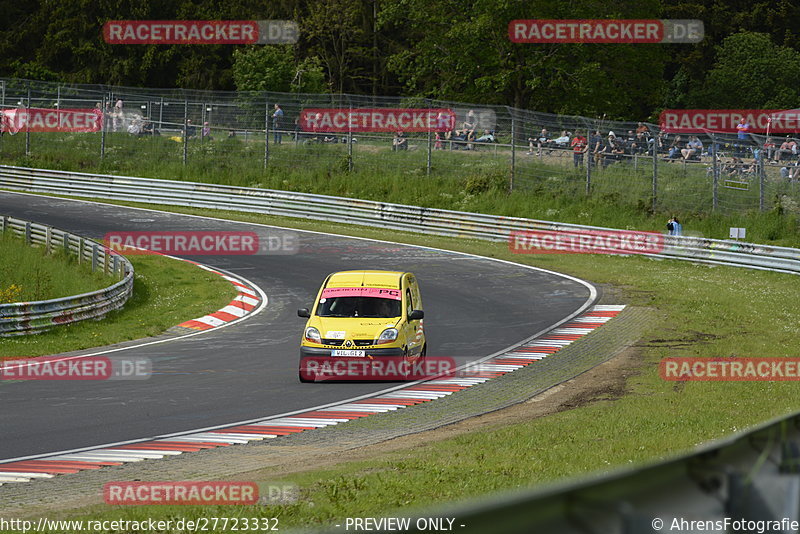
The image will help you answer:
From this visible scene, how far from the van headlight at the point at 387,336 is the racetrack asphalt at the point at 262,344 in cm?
75

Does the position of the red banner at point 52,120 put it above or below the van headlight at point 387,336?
above

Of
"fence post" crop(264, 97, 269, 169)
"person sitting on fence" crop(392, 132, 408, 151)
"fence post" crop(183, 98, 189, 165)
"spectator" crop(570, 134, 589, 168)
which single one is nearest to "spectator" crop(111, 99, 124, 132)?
"fence post" crop(183, 98, 189, 165)

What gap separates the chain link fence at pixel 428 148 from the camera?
34719mm

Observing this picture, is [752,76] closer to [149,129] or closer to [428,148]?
[428,148]

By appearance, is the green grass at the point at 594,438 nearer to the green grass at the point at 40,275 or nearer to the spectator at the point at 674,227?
the spectator at the point at 674,227

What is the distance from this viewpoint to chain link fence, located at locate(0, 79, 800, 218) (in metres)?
34.7

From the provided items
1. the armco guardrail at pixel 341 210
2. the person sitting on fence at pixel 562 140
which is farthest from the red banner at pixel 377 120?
the person sitting on fence at pixel 562 140

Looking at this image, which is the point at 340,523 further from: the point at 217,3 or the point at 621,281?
the point at 217,3

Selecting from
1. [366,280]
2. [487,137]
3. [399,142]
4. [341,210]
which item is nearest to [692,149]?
[487,137]

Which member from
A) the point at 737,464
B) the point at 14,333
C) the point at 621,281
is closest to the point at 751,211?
the point at 621,281

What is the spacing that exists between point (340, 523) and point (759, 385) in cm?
942

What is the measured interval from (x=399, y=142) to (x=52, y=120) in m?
16.9

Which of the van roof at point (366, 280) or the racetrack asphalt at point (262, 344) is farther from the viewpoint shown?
the van roof at point (366, 280)

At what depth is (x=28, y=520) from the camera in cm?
896
